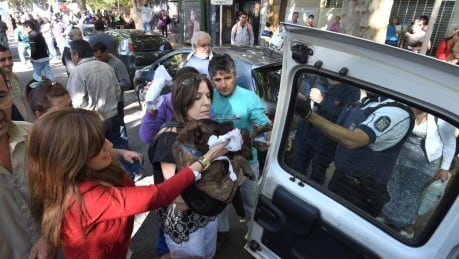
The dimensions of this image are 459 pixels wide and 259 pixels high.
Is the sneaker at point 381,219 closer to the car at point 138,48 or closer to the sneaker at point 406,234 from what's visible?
the sneaker at point 406,234

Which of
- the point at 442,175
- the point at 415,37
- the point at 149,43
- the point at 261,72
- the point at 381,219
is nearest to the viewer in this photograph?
the point at 442,175

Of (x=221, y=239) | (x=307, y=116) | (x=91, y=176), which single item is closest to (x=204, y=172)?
(x=91, y=176)

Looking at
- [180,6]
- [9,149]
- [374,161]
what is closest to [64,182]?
[9,149]

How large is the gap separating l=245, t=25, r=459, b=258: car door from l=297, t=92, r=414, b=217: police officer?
1cm

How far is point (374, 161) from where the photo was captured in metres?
1.51

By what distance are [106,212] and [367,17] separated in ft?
19.0

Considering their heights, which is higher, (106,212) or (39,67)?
(106,212)

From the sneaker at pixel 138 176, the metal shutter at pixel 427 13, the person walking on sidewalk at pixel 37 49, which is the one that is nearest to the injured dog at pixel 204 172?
the sneaker at pixel 138 176

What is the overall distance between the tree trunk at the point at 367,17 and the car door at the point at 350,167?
4801 mm

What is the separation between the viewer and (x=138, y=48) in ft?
28.0

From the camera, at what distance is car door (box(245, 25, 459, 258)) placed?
45.9 inches

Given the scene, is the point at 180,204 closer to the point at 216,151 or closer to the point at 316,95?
the point at 216,151

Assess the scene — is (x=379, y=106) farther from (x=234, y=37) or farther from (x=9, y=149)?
(x=234, y=37)

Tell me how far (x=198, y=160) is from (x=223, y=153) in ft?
0.45
